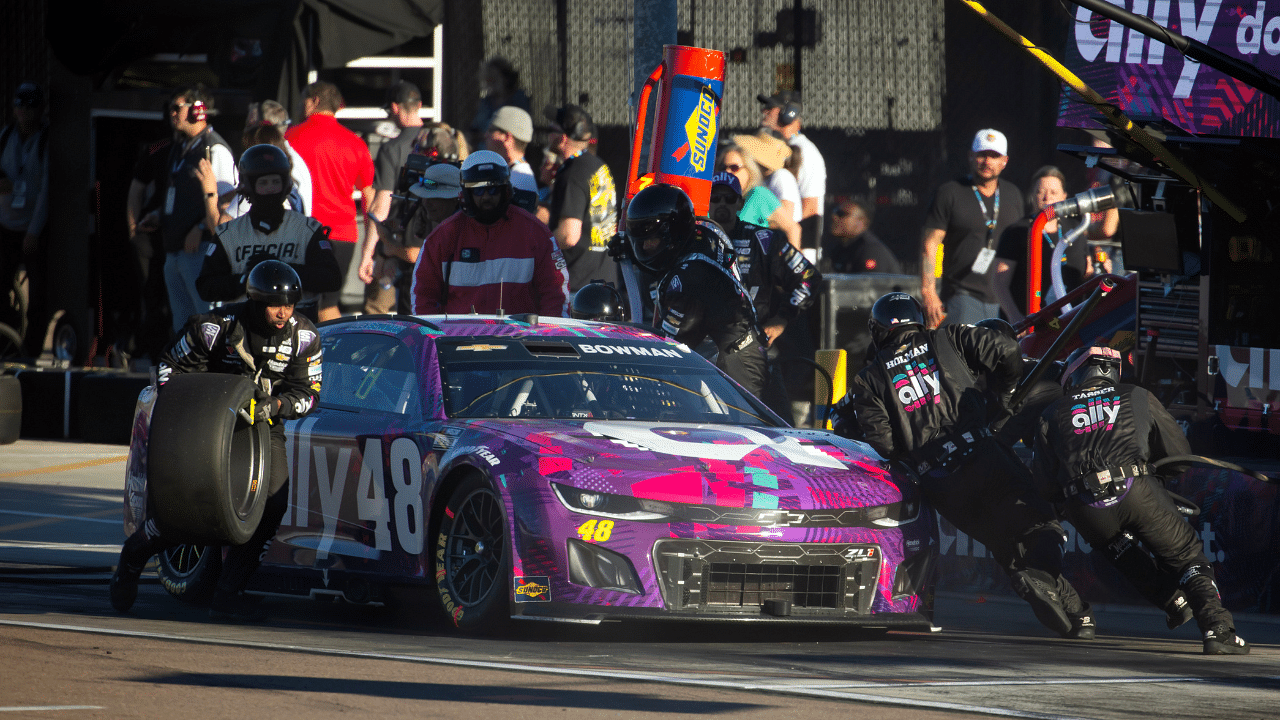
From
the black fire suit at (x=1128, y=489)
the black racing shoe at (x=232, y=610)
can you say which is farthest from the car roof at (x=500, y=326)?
Answer: the black fire suit at (x=1128, y=489)

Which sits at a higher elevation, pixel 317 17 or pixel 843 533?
pixel 317 17

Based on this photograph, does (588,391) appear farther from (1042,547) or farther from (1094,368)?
(1094,368)

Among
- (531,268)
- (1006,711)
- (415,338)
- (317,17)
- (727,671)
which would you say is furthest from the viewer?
(317,17)

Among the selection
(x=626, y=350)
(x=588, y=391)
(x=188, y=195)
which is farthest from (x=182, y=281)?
(x=588, y=391)

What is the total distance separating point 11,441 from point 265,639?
8394 millimetres

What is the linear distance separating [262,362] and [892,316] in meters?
2.88

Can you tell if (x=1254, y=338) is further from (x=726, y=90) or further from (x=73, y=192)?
(x=73, y=192)

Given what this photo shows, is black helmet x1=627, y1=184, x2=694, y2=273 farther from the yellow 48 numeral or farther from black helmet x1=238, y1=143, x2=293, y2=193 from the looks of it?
the yellow 48 numeral

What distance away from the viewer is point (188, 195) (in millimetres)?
14422

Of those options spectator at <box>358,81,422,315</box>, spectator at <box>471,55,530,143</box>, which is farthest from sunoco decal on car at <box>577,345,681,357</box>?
spectator at <box>471,55,530,143</box>

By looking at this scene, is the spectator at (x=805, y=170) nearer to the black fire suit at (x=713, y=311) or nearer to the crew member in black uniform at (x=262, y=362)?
the black fire suit at (x=713, y=311)

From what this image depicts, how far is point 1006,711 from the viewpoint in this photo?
6234mm

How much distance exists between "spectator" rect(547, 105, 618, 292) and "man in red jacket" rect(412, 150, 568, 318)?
263 cm

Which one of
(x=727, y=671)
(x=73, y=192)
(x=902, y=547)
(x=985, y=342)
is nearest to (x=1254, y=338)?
(x=985, y=342)
